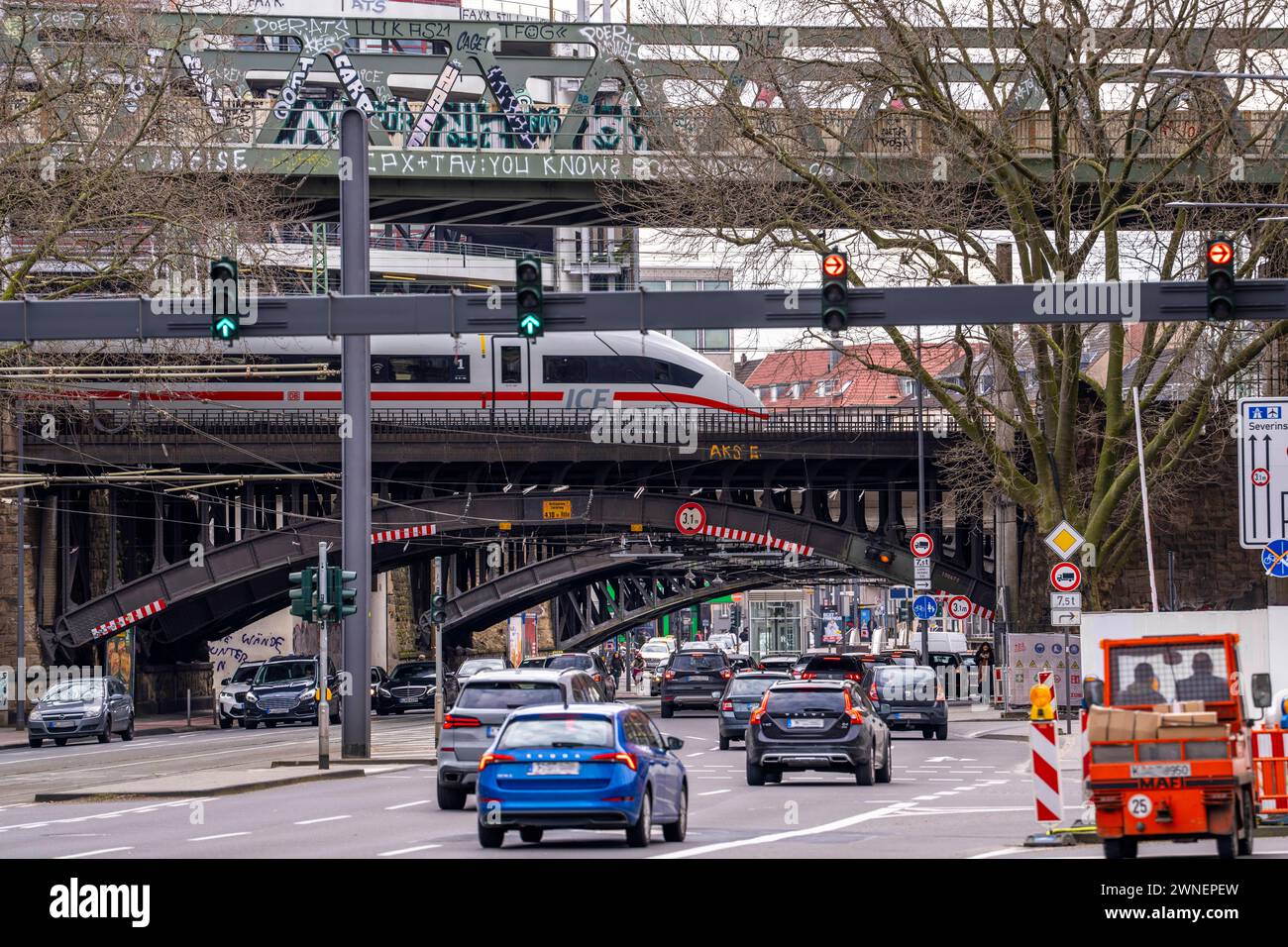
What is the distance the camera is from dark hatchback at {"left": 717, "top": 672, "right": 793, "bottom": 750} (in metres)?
40.6

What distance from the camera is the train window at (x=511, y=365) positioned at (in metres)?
63.2

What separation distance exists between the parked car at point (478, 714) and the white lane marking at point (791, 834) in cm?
371

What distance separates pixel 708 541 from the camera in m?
80.2

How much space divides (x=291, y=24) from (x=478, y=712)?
33206 mm

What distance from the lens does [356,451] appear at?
33875 mm

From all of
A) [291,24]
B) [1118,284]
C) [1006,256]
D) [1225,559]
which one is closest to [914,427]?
[1225,559]

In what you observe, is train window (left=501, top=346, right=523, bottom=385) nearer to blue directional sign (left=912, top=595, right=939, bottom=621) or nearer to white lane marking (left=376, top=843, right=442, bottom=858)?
blue directional sign (left=912, top=595, right=939, bottom=621)

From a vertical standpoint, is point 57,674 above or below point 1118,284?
below

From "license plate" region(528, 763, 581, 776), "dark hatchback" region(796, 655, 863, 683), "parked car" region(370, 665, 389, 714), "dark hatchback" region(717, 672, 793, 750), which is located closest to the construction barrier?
"license plate" region(528, 763, 581, 776)

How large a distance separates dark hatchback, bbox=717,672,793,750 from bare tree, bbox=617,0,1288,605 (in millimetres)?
6184

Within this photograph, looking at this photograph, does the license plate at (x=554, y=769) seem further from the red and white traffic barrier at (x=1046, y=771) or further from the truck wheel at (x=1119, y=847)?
the truck wheel at (x=1119, y=847)

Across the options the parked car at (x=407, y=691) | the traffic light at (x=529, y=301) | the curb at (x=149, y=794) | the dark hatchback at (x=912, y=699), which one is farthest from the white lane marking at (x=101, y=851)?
the parked car at (x=407, y=691)

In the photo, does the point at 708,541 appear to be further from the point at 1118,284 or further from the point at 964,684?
the point at 1118,284

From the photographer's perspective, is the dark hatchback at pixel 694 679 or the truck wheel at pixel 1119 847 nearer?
the truck wheel at pixel 1119 847
